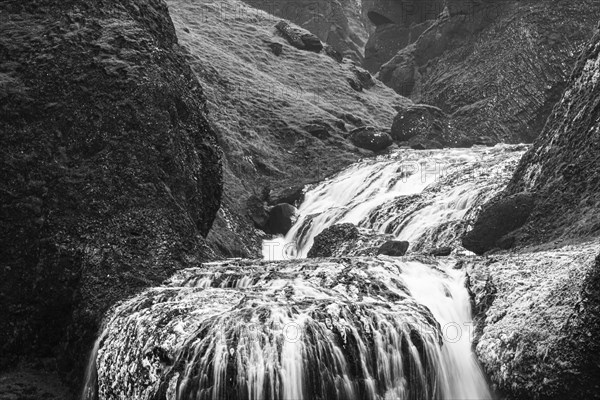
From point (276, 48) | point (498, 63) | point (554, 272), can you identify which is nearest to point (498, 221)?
point (554, 272)

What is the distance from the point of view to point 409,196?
984 inches

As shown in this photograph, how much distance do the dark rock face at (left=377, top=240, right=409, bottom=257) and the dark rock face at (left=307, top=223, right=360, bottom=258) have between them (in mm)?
1686

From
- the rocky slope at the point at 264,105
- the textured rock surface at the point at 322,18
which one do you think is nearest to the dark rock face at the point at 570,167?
the rocky slope at the point at 264,105

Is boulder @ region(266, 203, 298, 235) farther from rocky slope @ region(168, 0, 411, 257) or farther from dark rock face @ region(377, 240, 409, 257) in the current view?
dark rock face @ region(377, 240, 409, 257)

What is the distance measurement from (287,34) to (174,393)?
49.7m

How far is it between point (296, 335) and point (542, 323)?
3.18 m

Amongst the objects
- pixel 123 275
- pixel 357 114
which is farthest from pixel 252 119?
pixel 123 275

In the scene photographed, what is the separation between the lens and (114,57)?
16.1 metres

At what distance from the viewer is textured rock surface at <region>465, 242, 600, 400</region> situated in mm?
9266

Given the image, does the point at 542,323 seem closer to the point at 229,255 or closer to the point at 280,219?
the point at 229,255

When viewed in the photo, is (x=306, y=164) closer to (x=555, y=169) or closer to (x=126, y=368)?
(x=555, y=169)

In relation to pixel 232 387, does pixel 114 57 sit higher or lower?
higher

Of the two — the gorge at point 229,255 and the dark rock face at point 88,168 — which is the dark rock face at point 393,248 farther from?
the dark rock face at point 88,168

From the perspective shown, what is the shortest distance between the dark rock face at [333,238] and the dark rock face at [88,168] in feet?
14.4
